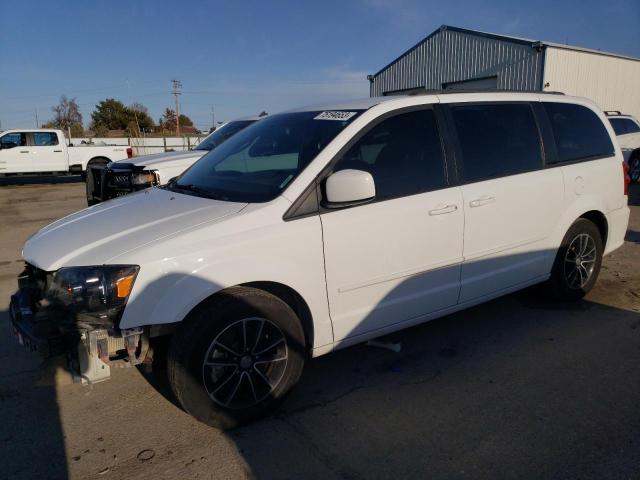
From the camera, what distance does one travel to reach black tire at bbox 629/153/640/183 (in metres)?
13.5

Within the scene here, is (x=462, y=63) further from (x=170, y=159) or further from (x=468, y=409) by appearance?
(x=468, y=409)

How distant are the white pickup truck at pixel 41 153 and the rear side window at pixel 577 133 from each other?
623 inches

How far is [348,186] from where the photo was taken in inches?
110

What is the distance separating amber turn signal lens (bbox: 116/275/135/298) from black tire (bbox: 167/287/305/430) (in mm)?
344

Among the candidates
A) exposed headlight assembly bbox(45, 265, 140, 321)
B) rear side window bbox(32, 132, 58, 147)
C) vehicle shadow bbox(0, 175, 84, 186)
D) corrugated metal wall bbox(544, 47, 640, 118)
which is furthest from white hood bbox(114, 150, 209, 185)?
corrugated metal wall bbox(544, 47, 640, 118)

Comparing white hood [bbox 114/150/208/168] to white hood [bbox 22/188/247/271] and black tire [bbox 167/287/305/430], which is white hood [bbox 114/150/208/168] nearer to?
white hood [bbox 22/188/247/271]

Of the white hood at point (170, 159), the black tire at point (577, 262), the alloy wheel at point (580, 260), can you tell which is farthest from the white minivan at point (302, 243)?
the white hood at point (170, 159)

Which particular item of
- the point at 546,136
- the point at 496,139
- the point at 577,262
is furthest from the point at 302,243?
the point at 577,262

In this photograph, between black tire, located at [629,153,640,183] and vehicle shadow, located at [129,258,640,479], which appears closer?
vehicle shadow, located at [129,258,640,479]

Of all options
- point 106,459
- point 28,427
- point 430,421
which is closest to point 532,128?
point 430,421

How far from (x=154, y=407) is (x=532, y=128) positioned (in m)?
3.61

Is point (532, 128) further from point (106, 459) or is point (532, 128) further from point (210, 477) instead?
point (106, 459)

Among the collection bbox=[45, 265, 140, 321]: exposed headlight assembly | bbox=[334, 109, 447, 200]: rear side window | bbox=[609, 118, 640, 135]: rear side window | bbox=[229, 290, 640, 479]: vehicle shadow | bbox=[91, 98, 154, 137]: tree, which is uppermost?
bbox=[91, 98, 154, 137]: tree

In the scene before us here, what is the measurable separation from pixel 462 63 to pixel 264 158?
1964cm
